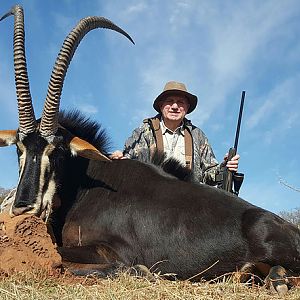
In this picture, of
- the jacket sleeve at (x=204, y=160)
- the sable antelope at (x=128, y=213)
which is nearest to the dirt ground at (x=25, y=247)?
the sable antelope at (x=128, y=213)

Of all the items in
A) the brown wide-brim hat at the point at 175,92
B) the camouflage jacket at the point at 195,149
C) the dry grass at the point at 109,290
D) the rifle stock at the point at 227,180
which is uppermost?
the brown wide-brim hat at the point at 175,92

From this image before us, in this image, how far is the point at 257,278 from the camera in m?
4.36

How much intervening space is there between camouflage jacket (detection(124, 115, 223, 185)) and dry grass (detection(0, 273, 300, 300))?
11.8ft

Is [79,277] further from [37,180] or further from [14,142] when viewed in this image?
[14,142]

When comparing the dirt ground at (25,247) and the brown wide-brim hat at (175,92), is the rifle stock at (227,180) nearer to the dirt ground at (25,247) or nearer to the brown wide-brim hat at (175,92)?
the brown wide-brim hat at (175,92)

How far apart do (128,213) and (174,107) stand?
301 centimetres

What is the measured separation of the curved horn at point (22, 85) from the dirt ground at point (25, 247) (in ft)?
3.80

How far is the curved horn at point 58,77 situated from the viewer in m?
4.71

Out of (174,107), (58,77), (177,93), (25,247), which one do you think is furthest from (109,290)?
(177,93)

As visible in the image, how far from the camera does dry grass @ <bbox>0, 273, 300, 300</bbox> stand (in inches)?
118

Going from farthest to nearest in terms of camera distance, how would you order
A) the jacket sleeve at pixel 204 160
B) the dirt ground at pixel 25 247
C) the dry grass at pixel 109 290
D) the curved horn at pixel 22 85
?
the jacket sleeve at pixel 204 160 → the curved horn at pixel 22 85 → the dirt ground at pixel 25 247 → the dry grass at pixel 109 290

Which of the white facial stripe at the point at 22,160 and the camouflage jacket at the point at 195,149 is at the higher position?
the camouflage jacket at the point at 195,149

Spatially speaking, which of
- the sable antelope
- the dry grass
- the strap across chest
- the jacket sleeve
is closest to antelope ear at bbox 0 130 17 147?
the sable antelope

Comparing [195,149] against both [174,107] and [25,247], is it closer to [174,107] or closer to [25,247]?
[174,107]
